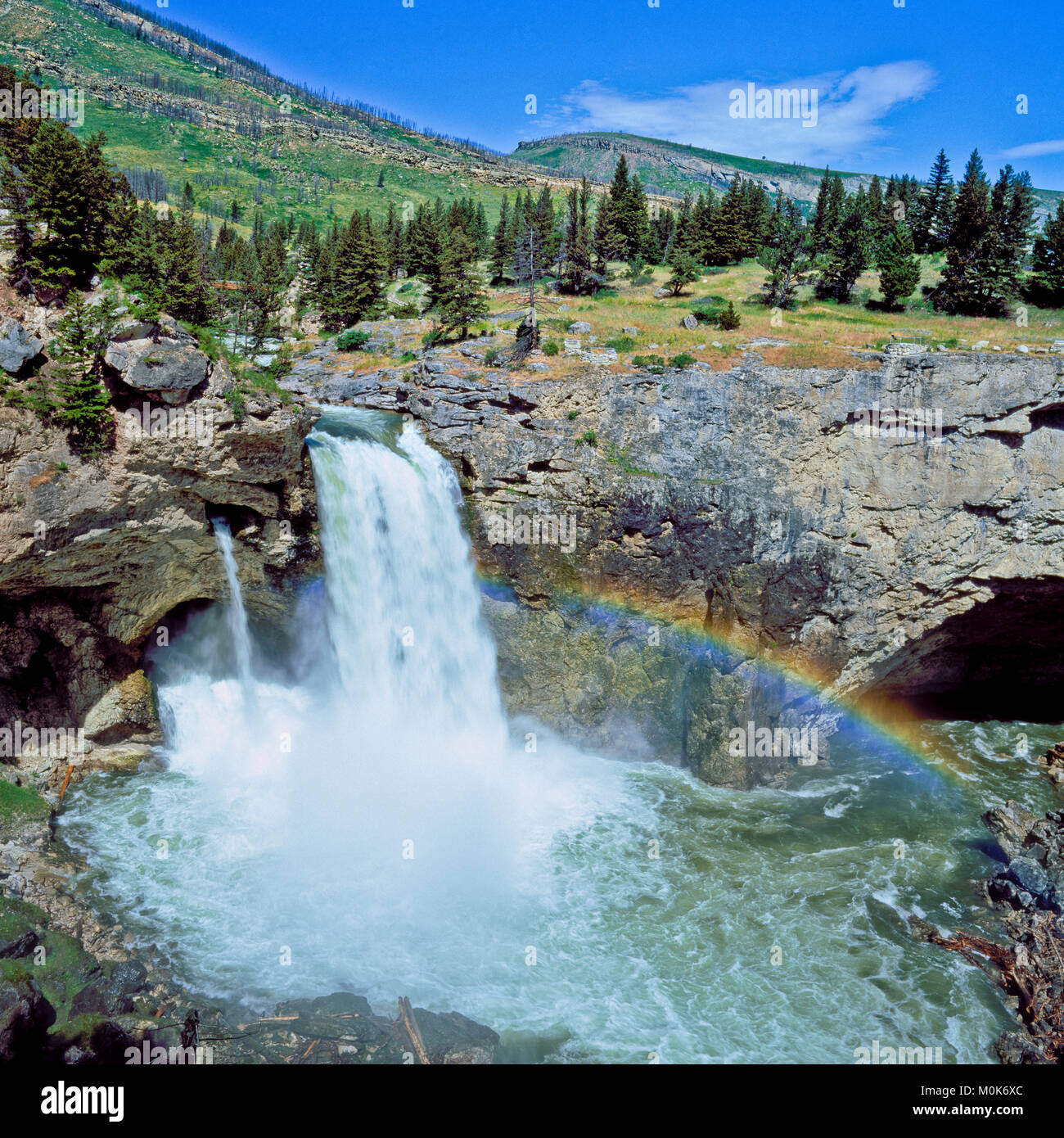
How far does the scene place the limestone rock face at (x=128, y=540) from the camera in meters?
18.7


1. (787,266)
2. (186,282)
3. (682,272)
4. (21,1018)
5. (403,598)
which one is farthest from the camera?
(682,272)

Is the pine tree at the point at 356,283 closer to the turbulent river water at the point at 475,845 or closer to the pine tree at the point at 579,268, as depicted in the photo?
the pine tree at the point at 579,268

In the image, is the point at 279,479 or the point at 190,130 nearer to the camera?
the point at 279,479

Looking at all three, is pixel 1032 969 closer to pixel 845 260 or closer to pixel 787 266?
pixel 787 266

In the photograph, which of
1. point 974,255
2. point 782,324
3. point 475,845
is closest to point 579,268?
point 782,324

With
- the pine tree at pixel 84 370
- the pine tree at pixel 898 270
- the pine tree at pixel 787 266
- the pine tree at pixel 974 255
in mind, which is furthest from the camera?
the pine tree at pixel 787 266

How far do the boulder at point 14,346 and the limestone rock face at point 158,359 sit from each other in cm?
179

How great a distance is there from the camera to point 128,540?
20812mm

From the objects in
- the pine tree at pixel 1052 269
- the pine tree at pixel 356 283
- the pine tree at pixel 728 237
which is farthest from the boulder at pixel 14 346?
the pine tree at pixel 728 237

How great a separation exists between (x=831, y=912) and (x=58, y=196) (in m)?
28.7

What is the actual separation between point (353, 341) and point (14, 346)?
25889mm
